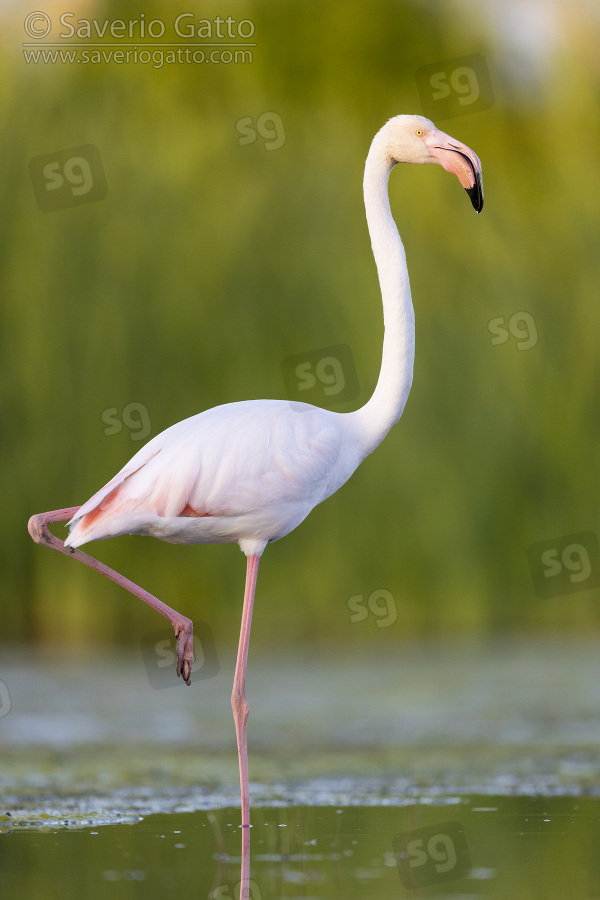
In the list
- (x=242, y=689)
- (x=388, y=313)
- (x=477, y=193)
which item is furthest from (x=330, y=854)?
(x=477, y=193)

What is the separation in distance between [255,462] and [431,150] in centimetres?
157

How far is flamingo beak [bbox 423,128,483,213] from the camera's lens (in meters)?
5.66

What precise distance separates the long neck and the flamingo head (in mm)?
72

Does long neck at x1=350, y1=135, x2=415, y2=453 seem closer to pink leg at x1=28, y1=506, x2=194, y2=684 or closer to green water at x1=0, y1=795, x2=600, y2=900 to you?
pink leg at x1=28, y1=506, x2=194, y2=684

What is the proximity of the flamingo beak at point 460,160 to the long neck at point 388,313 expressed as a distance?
0.26 m

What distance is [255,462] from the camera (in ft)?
18.2

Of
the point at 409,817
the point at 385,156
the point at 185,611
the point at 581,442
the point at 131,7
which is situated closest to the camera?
the point at 409,817

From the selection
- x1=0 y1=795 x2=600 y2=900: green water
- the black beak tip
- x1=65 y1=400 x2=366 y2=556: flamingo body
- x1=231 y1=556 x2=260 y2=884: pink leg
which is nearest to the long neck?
x1=65 y1=400 x2=366 y2=556: flamingo body

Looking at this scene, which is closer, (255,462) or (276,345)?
(255,462)

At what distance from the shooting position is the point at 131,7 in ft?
41.1

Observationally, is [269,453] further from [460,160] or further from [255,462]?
[460,160]

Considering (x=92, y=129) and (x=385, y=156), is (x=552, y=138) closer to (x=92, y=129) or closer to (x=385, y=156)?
(x=92, y=129)

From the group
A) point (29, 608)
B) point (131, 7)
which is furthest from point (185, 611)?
point (131, 7)

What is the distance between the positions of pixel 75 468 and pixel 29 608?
46.1 inches
